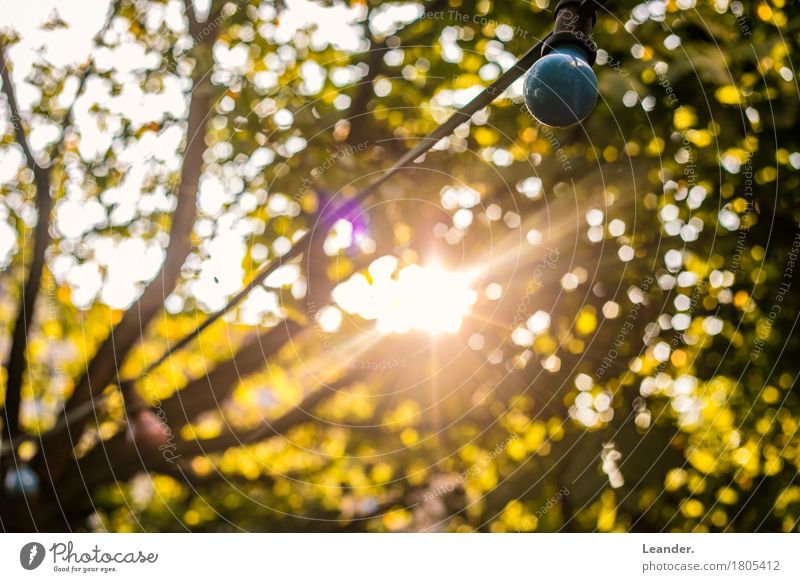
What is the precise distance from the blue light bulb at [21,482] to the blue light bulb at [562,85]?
410cm

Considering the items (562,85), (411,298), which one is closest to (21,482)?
(411,298)

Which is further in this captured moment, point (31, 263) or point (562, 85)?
point (31, 263)

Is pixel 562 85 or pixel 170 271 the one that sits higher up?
pixel 562 85

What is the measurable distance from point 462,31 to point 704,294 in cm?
206

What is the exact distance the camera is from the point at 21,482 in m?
4.17

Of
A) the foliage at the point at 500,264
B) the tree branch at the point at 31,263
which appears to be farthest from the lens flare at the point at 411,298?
Answer: the tree branch at the point at 31,263

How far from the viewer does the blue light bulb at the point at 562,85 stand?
5.92ft

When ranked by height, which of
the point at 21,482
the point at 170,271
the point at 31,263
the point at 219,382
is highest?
the point at 31,263

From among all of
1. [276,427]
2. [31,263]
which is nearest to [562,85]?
[276,427]

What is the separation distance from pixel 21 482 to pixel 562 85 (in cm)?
430

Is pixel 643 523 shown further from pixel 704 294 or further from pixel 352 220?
pixel 352 220

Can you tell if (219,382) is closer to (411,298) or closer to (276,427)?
(276,427)

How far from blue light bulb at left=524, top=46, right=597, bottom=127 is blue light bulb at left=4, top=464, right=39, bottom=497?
410cm

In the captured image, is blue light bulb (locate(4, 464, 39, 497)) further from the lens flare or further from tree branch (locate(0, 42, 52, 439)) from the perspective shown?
the lens flare
